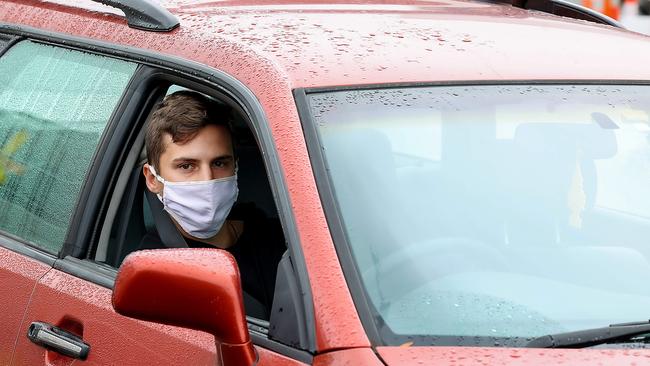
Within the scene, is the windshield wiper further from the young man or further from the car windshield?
the young man

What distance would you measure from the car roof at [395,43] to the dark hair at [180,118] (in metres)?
0.14

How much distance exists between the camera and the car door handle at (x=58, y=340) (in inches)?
130

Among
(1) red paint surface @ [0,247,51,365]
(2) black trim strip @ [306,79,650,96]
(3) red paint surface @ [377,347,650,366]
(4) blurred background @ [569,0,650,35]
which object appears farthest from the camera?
(4) blurred background @ [569,0,650,35]

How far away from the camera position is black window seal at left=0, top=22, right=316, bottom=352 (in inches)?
111

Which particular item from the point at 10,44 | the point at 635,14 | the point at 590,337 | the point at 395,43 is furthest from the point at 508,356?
the point at 635,14

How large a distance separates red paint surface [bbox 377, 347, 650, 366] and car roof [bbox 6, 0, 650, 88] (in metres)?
0.72

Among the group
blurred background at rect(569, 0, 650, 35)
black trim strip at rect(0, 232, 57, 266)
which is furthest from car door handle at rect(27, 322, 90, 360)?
blurred background at rect(569, 0, 650, 35)

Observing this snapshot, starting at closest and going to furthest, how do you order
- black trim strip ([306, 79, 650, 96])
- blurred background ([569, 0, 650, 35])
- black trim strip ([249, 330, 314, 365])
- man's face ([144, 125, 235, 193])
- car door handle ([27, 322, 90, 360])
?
black trim strip ([249, 330, 314, 365])
black trim strip ([306, 79, 650, 96])
car door handle ([27, 322, 90, 360])
man's face ([144, 125, 235, 193])
blurred background ([569, 0, 650, 35])

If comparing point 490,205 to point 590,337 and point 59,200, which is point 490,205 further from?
point 59,200

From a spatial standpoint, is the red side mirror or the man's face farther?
the man's face

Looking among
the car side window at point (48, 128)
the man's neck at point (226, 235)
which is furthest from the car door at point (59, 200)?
the man's neck at point (226, 235)

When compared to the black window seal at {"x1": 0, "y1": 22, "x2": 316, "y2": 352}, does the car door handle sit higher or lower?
lower

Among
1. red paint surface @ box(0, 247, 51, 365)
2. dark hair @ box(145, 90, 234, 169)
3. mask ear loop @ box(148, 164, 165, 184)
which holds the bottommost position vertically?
red paint surface @ box(0, 247, 51, 365)

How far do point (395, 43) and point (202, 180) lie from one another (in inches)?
24.7
